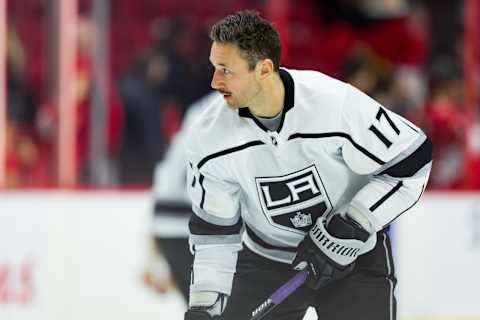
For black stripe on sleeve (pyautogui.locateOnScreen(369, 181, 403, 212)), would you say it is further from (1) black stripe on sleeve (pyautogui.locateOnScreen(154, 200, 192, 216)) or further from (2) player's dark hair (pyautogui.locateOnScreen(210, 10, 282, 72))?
(1) black stripe on sleeve (pyautogui.locateOnScreen(154, 200, 192, 216))

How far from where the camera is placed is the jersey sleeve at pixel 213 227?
3.01 m

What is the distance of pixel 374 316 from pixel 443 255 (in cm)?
250

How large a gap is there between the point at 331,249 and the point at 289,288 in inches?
7.0

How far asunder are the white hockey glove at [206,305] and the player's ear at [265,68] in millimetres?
589

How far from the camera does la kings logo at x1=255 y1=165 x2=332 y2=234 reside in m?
3.01

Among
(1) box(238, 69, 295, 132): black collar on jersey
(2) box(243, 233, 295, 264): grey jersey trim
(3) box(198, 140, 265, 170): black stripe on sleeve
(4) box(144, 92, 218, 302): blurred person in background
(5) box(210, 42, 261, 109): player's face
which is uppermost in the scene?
(5) box(210, 42, 261, 109): player's face

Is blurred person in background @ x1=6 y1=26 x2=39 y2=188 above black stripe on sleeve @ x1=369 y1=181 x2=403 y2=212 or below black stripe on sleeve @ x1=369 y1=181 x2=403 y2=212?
below

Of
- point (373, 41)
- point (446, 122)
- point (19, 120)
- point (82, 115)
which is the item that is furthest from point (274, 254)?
point (373, 41)

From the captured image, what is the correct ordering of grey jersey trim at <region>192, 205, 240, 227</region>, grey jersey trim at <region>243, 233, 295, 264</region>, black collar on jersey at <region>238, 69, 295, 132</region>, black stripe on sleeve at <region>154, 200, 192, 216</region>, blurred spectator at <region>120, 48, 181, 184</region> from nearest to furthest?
black collar on jersey at <region>238, 69, 295, 132</region>
grey jersey trim at <region>192, 205, 240, 227</region>
grey jersey trim at <region>243, 233, 295, 264</region>
black stripe on sleeve at <region>154, 200, 192, 216</region>
blurred spectator at <region>120, 48, 181, 184</region>

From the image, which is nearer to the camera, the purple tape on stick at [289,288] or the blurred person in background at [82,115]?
the purple tape on stick at [289,288]

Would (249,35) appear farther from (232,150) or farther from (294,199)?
(294,199)

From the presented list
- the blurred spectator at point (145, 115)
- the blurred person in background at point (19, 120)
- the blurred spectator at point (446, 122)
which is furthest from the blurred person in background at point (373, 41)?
the blurred person in background at point (19, 120)

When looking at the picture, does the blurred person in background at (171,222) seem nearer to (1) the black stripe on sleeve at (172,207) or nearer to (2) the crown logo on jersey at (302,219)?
(1) the black stripe on sleeve at (172,207)

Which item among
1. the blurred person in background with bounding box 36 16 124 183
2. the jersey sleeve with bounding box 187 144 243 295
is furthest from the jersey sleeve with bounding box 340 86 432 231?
the blurred person in background with bounding box 36 16 124 183
